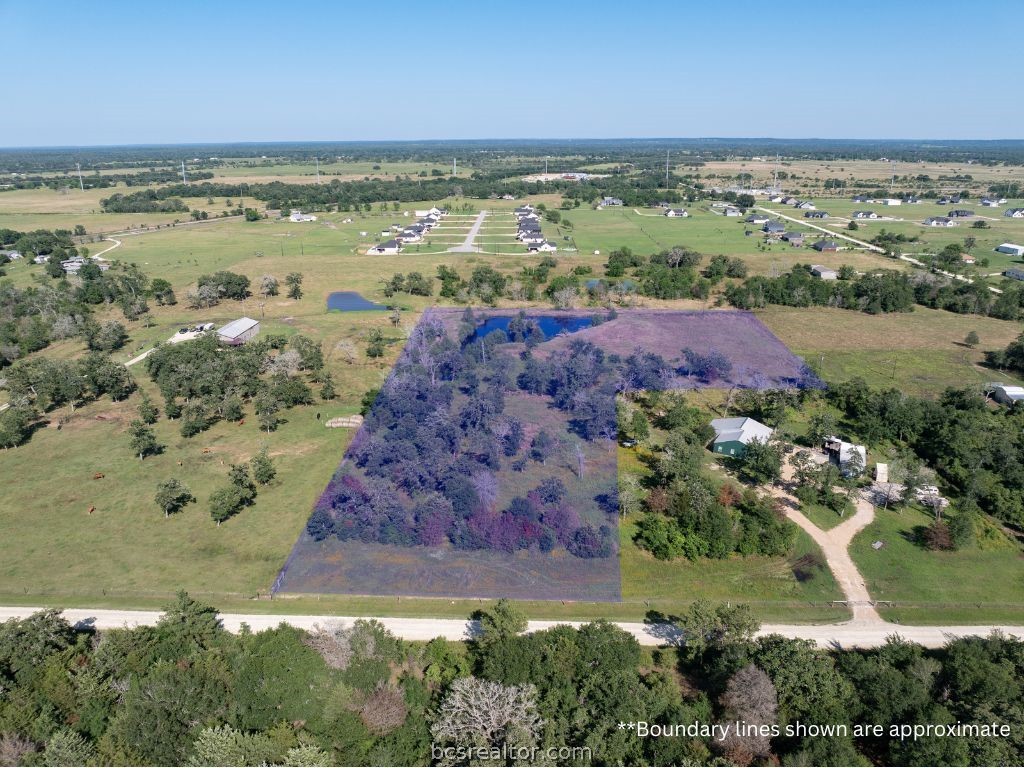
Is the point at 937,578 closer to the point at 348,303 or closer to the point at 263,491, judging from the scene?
the point at 263,491

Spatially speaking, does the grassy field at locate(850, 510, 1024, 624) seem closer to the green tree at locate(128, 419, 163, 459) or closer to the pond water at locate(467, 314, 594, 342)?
the pond water at locate(467, 314, 594, 342)

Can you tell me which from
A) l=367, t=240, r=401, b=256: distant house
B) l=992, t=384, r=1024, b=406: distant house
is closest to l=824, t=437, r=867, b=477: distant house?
l=992, t=384, r=1024, b=406: distant house

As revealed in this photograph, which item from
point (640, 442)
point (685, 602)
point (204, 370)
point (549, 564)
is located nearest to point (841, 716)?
point (685, 602)

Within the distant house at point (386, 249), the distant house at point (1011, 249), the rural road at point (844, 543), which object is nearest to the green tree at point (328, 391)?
the rural road at point (844, 543)

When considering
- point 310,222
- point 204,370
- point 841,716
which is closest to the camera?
point 841,716

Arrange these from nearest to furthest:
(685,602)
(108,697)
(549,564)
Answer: (108,697), (685,602), (549,564)

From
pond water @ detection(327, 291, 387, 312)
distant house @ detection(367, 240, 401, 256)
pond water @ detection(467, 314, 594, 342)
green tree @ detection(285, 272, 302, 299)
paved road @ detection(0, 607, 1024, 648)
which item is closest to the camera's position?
paved road @ detection(0, 607, 1024, 648)

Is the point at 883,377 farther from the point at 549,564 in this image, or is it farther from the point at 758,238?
the point at 758,238

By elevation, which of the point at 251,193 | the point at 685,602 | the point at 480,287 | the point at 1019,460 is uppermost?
the point at 251,193
